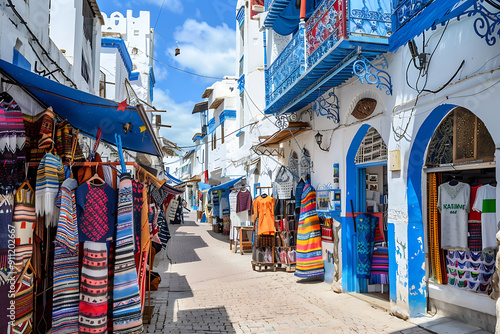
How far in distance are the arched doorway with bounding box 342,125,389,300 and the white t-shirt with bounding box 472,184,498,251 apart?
2.49m

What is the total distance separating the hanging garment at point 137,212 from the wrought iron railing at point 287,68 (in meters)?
5.19

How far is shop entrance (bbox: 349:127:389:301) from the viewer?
8070mm

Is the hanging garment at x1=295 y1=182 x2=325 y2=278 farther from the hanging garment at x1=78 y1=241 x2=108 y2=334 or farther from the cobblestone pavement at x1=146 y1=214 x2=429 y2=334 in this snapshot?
the hanging garment at x1=78 y1=241 x2=108 y2=334

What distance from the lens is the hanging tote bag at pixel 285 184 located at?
10969 millimetres

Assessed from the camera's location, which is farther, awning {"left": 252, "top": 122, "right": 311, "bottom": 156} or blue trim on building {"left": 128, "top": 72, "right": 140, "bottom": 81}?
blue trim on building {"left": 128, "top": 72, "right": 140, "bottom": 81}

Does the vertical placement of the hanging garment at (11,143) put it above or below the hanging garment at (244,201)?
above

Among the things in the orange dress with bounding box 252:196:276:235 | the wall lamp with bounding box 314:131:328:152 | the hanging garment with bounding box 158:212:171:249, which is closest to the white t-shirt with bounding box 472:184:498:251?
the wall lamp with bounding box 314:131:328:152

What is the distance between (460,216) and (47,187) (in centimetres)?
551

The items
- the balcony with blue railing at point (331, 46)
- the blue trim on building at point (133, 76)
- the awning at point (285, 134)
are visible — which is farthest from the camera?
the blue trim on building at point (133, 76)

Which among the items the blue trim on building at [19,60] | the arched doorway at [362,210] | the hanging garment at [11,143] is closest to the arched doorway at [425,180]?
the arched doorway at [362,210]

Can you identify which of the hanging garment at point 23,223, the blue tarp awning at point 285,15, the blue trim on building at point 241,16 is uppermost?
the blue trim on building at point 241,16

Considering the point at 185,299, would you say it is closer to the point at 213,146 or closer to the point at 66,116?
the point at 66,116

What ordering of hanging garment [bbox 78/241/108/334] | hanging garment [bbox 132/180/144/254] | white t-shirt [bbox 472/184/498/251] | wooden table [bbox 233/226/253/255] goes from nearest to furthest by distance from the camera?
hanging garment [bbox 78/241/108/334], hanging garment [bbox 132/180/144/254], white t-shirt [bbox 472/184/498/251], wooden table [bbox 233/226/253/255]

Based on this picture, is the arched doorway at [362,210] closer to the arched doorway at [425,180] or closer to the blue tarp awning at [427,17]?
the arched doorway at [425,180]
